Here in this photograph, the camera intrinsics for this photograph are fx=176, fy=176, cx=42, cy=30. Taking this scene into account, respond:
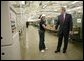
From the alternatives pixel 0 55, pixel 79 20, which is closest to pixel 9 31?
pixel 0 55

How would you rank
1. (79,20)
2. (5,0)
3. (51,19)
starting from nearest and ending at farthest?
(5,0) → (79,20) → (51,19)

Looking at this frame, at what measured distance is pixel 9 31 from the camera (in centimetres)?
300

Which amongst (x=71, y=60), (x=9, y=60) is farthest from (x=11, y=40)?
(x=71, y=60)

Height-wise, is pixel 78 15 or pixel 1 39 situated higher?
pixel 78 15

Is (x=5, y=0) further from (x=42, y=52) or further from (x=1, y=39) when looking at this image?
(x=42, y=52)

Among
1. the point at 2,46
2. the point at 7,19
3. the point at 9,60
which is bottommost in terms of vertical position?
the point at 9,60

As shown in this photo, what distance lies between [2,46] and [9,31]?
29cm

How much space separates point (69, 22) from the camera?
438cm

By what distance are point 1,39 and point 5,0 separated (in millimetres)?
658

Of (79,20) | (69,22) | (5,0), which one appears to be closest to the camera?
(5,0)

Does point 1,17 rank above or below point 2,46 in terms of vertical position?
above

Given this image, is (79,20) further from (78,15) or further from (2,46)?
(2,46)

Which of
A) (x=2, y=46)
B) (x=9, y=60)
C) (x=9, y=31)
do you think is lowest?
(x=9, y=60)

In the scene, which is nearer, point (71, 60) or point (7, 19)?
point (7, 19)
